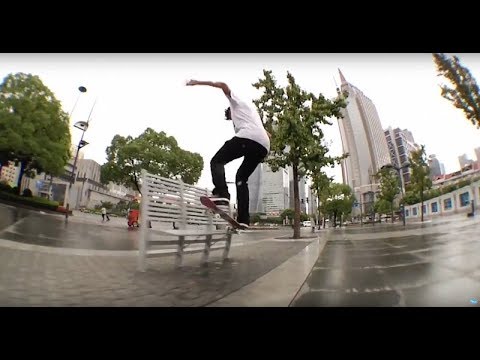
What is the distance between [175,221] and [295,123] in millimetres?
1843

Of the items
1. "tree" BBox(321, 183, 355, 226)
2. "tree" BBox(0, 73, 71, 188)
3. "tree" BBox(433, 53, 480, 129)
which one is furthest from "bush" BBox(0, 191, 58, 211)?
"tree" BBox(433, 53, 480, 129)

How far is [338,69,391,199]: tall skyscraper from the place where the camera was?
2.84 m

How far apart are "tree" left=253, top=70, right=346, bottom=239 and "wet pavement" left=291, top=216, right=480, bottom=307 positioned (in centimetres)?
130

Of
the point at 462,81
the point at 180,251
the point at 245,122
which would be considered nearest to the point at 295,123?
the point at 245,122

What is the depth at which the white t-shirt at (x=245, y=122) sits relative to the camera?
2541 mm

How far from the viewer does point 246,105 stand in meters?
Result: 2.63

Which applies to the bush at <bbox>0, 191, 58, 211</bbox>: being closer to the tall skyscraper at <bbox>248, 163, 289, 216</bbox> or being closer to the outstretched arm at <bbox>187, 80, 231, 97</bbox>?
the outstretched arm at <bbox>187, 80, 231, 97</bbox>

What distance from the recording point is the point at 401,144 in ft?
9.16

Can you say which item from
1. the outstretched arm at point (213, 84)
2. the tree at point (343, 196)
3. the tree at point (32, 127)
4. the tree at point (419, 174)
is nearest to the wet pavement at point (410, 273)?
the tree at point (419, 174)

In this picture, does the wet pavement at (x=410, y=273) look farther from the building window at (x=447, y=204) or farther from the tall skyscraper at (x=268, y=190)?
the tall skyscraper at (x=268, y=190)

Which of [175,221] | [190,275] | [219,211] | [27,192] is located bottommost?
[190,275]

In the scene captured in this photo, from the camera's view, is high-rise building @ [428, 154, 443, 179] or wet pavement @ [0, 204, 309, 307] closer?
wet pavement @ [0, 204, 309, 307]

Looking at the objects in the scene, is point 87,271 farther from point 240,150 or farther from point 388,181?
point 388,181
